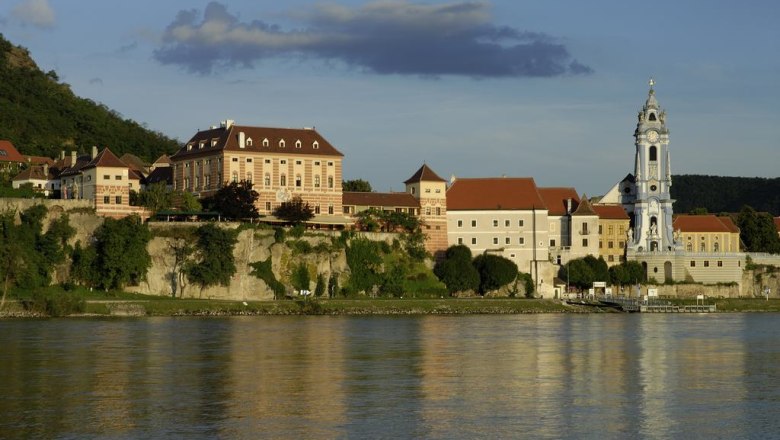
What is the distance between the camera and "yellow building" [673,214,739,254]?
117 metres

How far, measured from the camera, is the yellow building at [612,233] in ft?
359

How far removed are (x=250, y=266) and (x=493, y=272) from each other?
61.5 feet

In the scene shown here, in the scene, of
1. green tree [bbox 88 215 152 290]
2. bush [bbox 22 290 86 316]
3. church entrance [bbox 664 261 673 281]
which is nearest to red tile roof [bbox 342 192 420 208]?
green tree [bbox 88 215 152 290]

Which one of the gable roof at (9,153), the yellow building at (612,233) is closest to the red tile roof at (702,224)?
the yellow building at (612,233)

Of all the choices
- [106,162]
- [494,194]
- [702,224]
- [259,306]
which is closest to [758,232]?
[702,224]

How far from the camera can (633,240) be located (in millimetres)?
110562

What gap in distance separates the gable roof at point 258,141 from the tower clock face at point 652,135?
27714 mm

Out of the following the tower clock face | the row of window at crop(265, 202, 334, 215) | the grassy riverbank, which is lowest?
the grassy riverbank

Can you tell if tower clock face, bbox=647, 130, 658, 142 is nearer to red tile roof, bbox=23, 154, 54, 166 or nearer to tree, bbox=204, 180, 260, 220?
tree, bbox=204, 180, 260, 220

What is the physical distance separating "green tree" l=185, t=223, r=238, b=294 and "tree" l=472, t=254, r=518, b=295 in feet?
64.5

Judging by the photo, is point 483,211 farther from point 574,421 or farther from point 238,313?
point 574,421

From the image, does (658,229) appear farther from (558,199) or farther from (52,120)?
(52,120)

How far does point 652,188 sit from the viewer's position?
111500 mm

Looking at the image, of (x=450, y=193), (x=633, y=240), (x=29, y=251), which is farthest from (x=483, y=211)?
(x=29, y=251)
